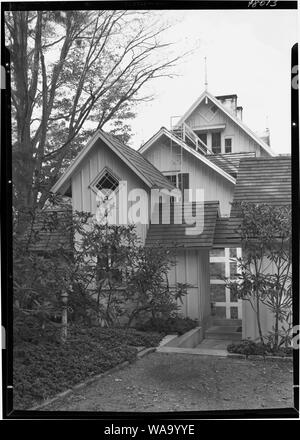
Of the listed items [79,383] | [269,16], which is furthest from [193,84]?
[79,383]

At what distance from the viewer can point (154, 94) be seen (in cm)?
265

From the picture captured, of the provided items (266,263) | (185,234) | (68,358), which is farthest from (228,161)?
(68,358)

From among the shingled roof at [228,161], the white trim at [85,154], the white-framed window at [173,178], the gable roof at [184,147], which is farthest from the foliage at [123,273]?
the shingled roof at [228,161]

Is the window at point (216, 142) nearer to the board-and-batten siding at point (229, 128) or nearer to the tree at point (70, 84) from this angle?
the board-and-batten siding at point (229, 128)

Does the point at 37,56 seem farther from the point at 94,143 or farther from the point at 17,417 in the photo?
the point at 17,417

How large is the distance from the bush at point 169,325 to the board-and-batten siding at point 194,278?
4 cm

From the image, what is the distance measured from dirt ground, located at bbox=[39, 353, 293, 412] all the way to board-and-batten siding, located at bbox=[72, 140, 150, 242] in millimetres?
775

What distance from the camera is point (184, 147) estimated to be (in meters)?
2.66

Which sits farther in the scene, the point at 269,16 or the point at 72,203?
the point at 72,203

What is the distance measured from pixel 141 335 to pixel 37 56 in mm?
1723

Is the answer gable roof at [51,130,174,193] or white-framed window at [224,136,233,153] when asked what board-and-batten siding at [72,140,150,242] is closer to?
gable roof at [51,130,174,193]

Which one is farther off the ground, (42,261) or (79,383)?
(42,261)

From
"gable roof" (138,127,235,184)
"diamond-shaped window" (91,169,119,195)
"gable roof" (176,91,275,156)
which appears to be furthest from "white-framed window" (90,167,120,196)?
"gable roof" (176,91,275,156)

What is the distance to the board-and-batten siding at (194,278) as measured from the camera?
8.66ft
